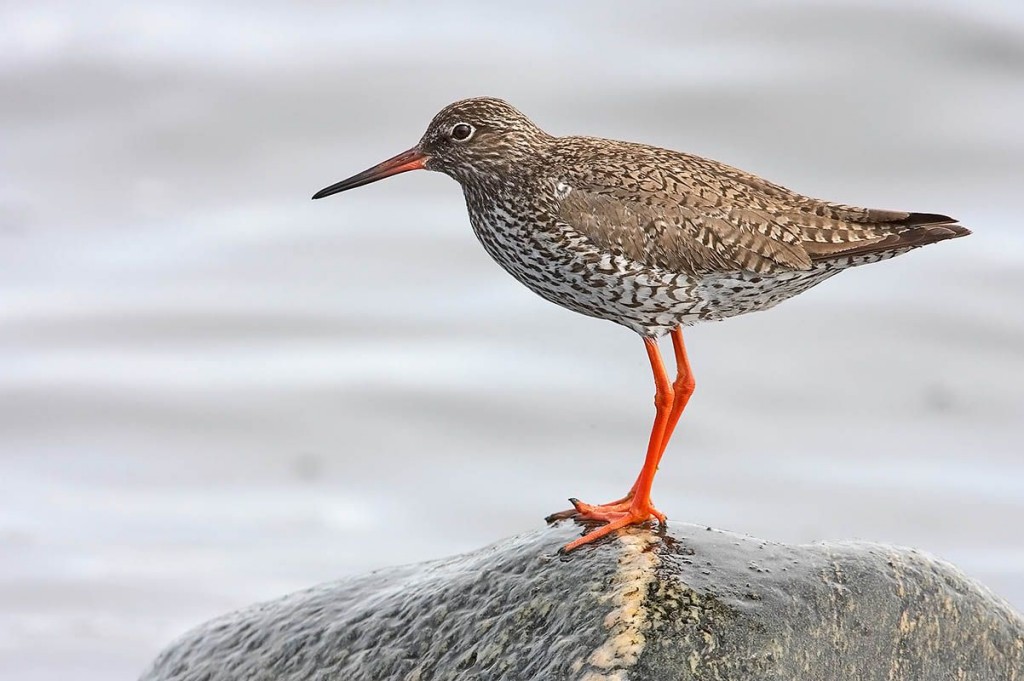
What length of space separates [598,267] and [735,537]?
1431 mm

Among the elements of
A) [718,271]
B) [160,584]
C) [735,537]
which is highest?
[718,271]

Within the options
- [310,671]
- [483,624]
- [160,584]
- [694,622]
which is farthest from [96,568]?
[694,622]

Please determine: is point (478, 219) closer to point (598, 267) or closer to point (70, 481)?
point (598, 267)

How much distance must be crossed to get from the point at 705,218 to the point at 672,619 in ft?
7.44

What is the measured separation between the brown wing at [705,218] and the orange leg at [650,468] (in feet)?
1.85

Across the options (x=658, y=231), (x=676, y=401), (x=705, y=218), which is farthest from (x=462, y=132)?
(x=676, y=401)

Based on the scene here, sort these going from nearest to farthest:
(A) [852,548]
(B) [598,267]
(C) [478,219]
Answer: (A) [852,548] < (B) [598,267] < (C) [478,219]

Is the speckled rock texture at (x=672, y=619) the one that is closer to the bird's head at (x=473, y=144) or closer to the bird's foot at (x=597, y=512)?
the bird's foot at (x=597, y=512)

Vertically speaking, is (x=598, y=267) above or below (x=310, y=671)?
above

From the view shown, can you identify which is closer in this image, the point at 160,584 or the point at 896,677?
the point at 896,677

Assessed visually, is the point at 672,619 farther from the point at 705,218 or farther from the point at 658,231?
the point at 705,218

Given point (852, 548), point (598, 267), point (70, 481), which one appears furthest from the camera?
point (70, 481)

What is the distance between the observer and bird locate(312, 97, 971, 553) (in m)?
7.08

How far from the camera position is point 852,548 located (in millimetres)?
6320
